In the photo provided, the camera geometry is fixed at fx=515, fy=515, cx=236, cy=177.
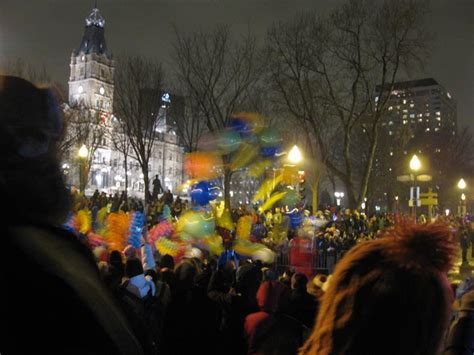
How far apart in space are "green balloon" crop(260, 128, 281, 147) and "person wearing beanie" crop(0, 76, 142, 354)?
31.2m

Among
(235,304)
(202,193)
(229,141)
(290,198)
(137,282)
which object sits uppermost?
(229,141)

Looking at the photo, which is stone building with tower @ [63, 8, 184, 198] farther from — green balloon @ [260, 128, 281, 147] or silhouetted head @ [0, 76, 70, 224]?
silhouetted head @ [0, 76, 70, 224]

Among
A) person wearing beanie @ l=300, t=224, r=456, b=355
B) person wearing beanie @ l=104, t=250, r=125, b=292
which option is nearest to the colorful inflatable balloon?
person wearing beanie @ l=104, t=250, r=125, b=292

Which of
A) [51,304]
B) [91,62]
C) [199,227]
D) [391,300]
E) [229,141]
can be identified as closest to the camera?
[51,304]

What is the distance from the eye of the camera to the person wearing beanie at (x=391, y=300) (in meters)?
1.80

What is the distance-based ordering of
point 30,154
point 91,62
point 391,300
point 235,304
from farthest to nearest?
point 91,62 → point 235,304 → point 391,300 → point 30,154

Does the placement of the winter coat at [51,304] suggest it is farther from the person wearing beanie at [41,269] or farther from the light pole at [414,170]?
the light pole at [414,170]

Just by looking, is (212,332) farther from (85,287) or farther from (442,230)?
(85,287)

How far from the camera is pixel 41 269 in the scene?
1070 mm

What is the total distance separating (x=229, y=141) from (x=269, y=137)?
373 cm

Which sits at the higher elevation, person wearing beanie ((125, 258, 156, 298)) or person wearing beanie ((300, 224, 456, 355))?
person wearing beanie ((300, 224, 456, 355))

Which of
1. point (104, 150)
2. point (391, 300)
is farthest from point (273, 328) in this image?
point (104, 150)

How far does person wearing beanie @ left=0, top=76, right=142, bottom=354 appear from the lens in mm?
1031

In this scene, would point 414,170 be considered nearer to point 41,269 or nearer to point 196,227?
point 196,227
